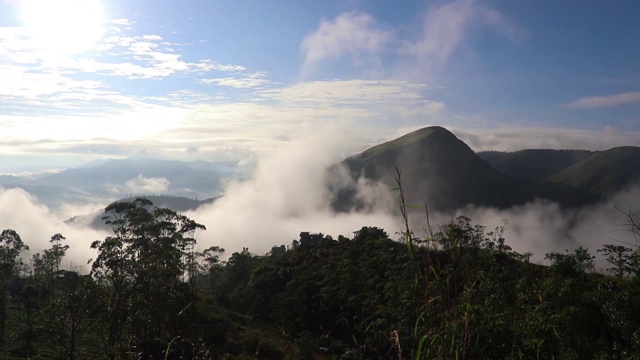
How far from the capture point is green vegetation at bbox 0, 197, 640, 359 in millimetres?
3588

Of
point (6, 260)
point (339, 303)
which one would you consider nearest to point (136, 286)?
point (339, 303)

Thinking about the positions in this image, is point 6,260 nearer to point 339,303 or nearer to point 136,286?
point 136,286

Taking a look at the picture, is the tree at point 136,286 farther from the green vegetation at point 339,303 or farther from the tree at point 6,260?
the tree at point 6,260

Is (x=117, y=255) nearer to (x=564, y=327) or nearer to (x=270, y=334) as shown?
(x=270, y=334)

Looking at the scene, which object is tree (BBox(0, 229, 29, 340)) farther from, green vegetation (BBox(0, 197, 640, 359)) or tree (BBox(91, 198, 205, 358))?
tree (BBox(91, 198, 205, 358))

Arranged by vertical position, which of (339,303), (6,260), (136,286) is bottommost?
(6,260)

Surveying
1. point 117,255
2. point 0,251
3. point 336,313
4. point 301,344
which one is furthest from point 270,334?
point 0,251

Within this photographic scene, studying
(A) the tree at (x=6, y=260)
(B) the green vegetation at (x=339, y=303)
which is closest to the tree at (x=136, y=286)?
(B) the green vegetation at (x=339, y=303)

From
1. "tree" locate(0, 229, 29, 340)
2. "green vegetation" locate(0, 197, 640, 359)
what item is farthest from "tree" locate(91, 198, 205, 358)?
"tree" locate(0, 229, 29, 340)

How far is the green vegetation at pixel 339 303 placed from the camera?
3.59 metres

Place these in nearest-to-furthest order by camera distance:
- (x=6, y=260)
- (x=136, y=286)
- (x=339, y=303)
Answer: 1. (x=339, y=303)
2. (x=136, y=286)
3. (x=6, y=260)

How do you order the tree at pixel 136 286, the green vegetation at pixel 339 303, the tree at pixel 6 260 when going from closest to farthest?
the green vegetation at pixel 339 303
the tree at pixel 136 286
the tree at pixel 6 260

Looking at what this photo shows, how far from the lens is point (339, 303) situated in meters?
21.6

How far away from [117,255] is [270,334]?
2007cm
